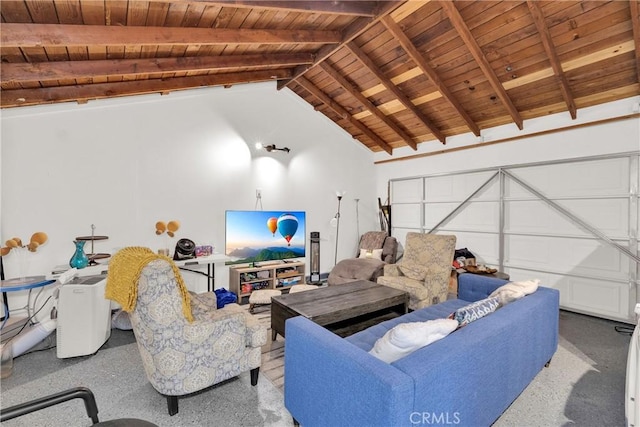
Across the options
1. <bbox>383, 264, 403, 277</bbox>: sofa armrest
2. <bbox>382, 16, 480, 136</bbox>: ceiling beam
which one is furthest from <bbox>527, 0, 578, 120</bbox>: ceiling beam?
<bbox>383, 264, 403, 277</bbox>: sofa armrest

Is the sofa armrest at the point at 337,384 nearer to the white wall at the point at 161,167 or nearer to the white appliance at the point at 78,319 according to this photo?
the white appliance at the point at 78,319

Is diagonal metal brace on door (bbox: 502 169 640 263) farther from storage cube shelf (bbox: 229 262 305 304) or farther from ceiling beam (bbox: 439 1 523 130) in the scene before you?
storage cube shelf (bbox: 229 262 305 304)

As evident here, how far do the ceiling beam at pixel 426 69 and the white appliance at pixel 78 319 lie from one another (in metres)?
3.88

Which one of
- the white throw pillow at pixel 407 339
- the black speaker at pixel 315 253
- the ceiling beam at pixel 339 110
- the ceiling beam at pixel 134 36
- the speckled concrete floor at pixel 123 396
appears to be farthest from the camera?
the black speaker at pixel 315 253

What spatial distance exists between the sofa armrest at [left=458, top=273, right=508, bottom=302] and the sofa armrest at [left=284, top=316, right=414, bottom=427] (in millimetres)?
1984

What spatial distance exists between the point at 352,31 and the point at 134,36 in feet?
7.17

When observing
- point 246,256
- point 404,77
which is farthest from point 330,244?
point 404,77

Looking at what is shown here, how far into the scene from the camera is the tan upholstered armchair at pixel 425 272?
3.37 m

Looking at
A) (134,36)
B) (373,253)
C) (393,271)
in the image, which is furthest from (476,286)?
(134,36)

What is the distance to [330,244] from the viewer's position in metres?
5.63

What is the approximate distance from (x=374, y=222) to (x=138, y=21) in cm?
511

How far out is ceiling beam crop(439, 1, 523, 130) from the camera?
2.78 meters

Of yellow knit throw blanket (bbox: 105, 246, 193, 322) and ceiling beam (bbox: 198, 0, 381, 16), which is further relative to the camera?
ceiling beam (bbox: 198, 0, 381, 16)

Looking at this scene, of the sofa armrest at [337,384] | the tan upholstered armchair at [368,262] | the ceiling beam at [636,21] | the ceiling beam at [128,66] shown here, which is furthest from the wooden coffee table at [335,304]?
the ceiling beam at [636,21]
